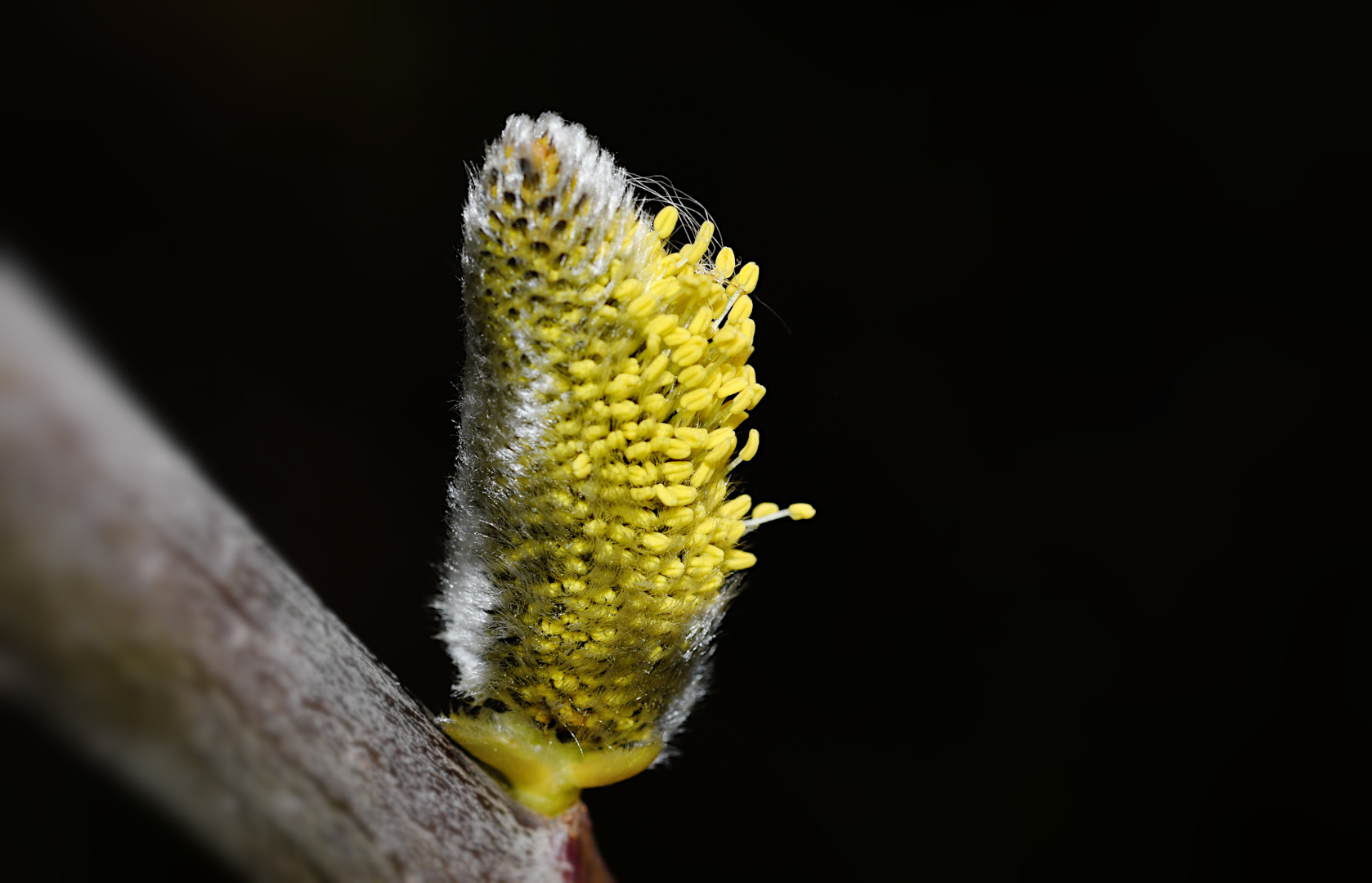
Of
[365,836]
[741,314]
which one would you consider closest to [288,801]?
[365,836]

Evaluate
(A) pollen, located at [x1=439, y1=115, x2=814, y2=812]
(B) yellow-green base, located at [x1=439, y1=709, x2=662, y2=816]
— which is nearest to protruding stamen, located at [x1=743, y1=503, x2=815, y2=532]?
(A) pollen, located at [x1=439, y1=115, x2=814, y2=812]

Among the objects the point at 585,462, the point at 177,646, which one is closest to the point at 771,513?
the point at 585,462

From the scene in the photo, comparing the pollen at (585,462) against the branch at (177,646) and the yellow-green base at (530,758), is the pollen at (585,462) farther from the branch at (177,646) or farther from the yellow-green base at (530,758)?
the branch at (177,646)

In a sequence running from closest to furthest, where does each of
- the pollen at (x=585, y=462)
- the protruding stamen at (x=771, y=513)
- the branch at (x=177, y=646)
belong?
1. the branch at (x=177, y=646)
2. the pollen at (x=585, y=462)
3. the protruding stamen at (x=771, y=513)

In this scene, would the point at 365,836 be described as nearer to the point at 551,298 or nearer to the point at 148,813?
the point at 148,813

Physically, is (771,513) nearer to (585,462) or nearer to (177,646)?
(585,462)

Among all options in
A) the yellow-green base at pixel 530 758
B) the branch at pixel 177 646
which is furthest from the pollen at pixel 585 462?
the branch at pixel 177 646

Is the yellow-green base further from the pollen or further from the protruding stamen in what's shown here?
the protruding stamen

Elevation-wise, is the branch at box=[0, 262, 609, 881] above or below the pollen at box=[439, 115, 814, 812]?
below
